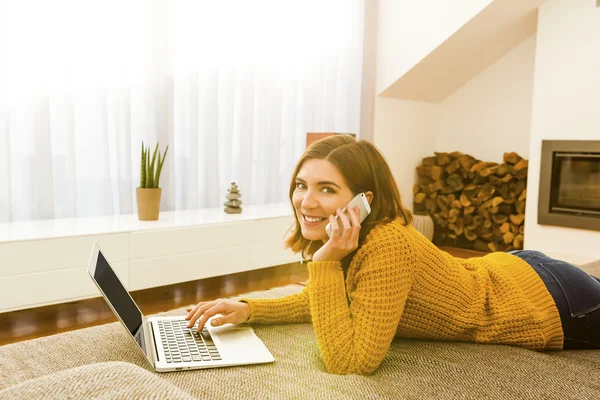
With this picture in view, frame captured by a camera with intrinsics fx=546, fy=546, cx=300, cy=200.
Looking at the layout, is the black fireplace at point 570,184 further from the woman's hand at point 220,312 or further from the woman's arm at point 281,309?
the woman's hand at point 220,312

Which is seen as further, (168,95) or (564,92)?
(564,92)

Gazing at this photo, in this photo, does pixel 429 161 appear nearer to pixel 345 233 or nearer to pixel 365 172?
pixel 365 172

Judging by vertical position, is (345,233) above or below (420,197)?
above

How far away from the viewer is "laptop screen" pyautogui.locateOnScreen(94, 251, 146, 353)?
104 cm

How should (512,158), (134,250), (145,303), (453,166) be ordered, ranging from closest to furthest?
1. (134,250)
2. (145,303)
3. (512,158)
4. (453,166)

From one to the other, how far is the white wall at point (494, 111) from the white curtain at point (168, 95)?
40.3 inches

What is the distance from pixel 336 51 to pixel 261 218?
182cm

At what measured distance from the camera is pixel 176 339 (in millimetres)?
1190

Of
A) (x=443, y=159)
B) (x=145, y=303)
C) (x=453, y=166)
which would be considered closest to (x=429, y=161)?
(x=443, y=159)

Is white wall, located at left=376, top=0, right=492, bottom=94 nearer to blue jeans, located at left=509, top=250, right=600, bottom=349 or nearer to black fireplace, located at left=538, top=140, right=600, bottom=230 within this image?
black fireplace, located at left=538, top=140, right=600, bottom=230

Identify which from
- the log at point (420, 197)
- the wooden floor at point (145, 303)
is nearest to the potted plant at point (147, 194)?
the wooden floor at point (145, 303)

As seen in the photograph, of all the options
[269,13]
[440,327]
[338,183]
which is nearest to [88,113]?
[269,13]

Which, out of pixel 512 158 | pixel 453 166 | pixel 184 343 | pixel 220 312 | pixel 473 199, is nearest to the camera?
pixel 184 343

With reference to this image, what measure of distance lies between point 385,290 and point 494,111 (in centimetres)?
411
